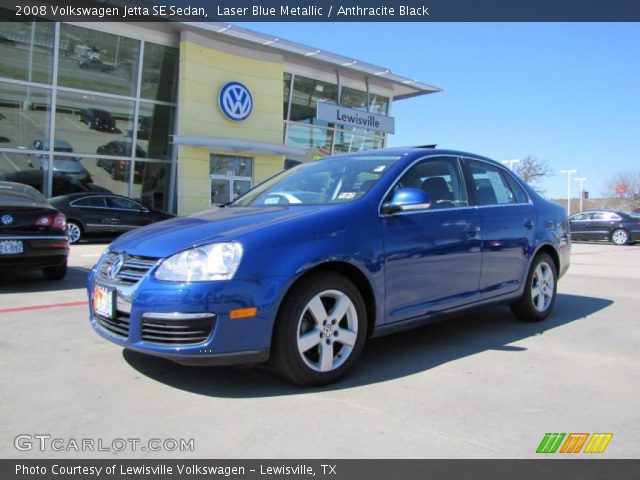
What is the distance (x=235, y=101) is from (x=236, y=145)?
1813 mm

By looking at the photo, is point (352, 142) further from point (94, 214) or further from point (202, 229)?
point (202, 229)

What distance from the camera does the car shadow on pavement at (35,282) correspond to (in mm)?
7008

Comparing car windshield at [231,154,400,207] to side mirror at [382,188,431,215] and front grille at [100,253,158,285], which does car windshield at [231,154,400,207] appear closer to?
side mirror at [382,188,431,215]

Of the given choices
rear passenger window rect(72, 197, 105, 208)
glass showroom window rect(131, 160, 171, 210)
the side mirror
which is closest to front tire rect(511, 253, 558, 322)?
the side mirror

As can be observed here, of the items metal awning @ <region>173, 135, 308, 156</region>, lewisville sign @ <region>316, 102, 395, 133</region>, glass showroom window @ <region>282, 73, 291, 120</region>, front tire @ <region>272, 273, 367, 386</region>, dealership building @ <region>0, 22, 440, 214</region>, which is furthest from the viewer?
glass showroom window @ <region>282, 73, 291, 120</region>

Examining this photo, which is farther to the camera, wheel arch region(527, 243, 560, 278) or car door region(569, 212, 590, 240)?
car door region(569, 212, 590, 240)

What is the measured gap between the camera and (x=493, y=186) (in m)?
5.13

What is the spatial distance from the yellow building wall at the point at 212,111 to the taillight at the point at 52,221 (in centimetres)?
1209

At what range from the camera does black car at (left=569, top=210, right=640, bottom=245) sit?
20.4 metres

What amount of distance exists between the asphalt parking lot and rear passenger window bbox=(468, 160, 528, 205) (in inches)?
47.8

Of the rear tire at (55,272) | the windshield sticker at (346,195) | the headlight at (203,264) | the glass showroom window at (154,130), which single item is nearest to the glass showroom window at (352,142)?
the glass showroom window at (154,130)

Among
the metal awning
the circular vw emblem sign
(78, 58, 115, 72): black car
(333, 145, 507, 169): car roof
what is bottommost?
(333, 145, 507, 169): car roof

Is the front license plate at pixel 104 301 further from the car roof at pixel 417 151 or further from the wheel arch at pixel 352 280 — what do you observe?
the car roof at pixel 417 151
